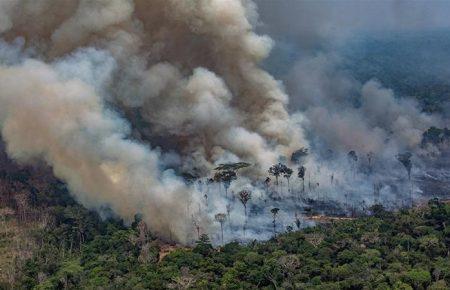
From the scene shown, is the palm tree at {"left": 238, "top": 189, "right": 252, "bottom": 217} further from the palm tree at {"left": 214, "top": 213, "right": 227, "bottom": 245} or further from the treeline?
the treeline

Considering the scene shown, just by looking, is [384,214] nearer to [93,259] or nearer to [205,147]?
[205,147]

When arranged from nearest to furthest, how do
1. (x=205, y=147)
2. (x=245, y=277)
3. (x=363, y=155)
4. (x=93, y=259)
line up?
(x=245, y=277) < (x=93, y=259) < (x=205, y=147) < (x=363, y=155)

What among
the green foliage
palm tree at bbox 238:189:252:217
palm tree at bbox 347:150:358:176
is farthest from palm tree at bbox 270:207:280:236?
palm tree at bbox 347:150:358:176

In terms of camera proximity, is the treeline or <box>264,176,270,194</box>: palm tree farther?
<box>264,176,270,194</box>: palm tree

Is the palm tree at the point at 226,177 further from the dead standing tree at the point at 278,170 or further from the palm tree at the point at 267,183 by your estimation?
the dead standing tree at the point at 278,170

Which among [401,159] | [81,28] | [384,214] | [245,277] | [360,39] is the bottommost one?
[245,277]

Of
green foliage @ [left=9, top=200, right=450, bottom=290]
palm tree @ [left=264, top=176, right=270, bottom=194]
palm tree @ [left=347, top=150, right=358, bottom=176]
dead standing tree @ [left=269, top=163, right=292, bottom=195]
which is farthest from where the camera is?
palm tree @ [left=347, top=150, right=358, bottom=176]

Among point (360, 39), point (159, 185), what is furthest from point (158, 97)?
point (360, 39)

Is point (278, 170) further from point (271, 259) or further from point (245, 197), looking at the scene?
point (271, 259)

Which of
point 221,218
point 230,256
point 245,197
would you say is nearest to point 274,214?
point 245,197
